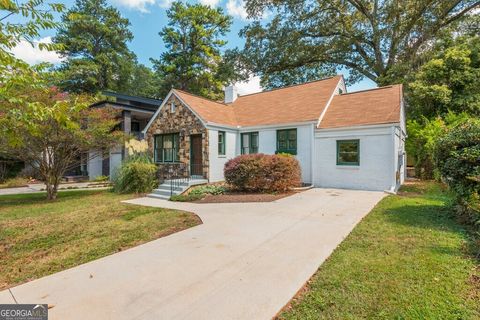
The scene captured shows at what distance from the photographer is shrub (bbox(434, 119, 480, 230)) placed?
18.4 feet

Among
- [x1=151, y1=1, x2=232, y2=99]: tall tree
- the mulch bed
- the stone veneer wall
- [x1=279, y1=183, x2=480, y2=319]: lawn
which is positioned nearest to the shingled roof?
the stone veneer wall

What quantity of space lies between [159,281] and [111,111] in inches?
477

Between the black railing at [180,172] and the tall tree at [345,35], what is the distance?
16.4m

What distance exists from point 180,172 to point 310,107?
8.07m

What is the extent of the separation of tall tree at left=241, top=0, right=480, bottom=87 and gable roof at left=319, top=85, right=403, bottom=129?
25.8 feet

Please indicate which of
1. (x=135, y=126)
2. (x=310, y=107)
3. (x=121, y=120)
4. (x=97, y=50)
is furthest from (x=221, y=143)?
(x=97, y=50)

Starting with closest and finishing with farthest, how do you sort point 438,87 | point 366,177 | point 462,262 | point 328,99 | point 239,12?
point 462,262
point 366,177
point 328,99
point 438,87
point 239,12

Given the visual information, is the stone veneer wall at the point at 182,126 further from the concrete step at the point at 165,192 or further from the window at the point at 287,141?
the window at the point at 287,141

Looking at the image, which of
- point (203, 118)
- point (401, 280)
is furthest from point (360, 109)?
point (401, 280)

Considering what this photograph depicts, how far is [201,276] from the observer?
11.7 ft

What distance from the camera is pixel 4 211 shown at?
8.84 m

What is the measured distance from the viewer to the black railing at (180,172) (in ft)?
42.3

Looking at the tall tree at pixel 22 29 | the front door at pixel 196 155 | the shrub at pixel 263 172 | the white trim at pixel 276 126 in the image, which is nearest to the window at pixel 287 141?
the white trim at pixel 276 126

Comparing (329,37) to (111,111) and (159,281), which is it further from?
(159,281)
